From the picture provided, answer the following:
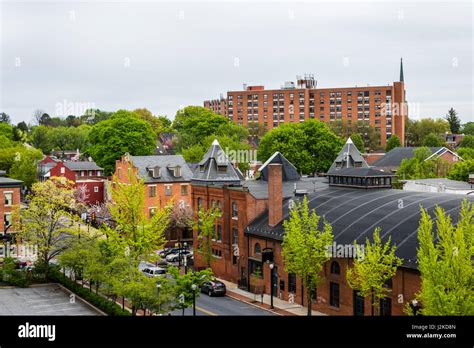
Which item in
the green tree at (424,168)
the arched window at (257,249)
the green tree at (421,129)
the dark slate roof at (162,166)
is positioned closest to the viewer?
the arched window at (257,249)

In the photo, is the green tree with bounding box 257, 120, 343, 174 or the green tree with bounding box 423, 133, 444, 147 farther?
the green tree with bounding box 423, 133, 444, 147

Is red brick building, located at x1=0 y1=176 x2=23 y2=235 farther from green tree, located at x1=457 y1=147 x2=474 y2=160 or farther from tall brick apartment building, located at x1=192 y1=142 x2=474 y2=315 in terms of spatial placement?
green tree, located at x1=457 y1=147 x2=474 y2=160

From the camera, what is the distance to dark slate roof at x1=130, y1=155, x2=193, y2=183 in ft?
236

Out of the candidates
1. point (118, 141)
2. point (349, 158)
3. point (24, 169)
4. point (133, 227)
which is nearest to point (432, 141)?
point (349, 158)

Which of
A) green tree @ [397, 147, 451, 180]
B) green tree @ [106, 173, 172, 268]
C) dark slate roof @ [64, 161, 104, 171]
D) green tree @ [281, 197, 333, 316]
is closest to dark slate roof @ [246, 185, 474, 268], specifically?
green tree @ [281, 197, 333, 316]

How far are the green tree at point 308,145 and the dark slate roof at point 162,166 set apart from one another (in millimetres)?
26005

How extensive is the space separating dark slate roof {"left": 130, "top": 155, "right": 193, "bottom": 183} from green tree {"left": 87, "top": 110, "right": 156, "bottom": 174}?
2276 cm

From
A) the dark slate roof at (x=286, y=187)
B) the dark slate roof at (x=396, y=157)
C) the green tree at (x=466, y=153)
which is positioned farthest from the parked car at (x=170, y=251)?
the dark slate roof at (x=396, y=157)

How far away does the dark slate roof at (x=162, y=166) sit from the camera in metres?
72.0

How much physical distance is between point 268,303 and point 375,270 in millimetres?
12363

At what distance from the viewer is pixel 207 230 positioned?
52750 mm

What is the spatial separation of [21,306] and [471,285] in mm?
27071

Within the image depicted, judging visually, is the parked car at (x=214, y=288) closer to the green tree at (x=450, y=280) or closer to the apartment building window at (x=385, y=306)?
the apartment building window at (x=385, y=306)
